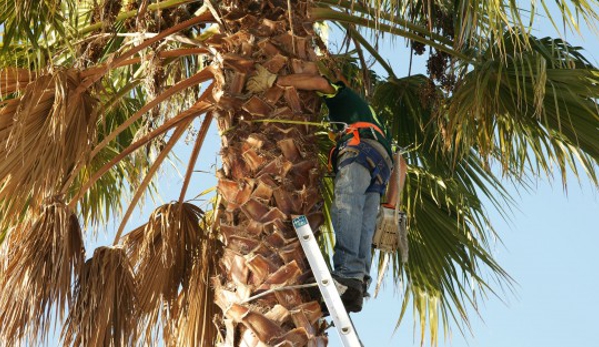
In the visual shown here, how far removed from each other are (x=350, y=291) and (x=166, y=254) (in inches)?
57.0

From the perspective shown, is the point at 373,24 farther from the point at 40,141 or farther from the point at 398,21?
the point at 40,141

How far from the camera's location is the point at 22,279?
718 centimetres

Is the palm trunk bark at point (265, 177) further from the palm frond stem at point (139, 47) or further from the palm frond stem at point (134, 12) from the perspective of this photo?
the palm frond stem at point (134, 12)

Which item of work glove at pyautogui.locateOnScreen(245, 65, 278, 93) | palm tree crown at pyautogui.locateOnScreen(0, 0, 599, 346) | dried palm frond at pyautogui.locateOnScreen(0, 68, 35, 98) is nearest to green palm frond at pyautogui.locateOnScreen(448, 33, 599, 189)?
palm tree crown at pyautogui.locateOnScreen(0, 0, 599, 346)

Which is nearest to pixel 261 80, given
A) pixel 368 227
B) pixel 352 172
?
pixel 352 172

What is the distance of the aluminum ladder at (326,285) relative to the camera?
7000 mm

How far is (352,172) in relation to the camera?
25.0 feet

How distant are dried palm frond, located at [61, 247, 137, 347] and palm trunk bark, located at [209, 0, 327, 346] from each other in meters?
Answer: 0.60

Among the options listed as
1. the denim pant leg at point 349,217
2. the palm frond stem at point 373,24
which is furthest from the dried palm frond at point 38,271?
the palm frond stem at point 373,24

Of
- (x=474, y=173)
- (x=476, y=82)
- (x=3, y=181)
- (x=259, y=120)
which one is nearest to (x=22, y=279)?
(x=3, y=181)

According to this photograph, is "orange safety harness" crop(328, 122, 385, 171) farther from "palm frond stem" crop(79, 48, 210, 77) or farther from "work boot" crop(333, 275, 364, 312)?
"palm frond stem" crop(79, 48, 210, 77)

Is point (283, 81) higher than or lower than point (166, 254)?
higher

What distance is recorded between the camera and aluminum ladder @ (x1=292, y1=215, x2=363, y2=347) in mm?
7000

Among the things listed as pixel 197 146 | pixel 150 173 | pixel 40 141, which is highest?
pixel 197 146
